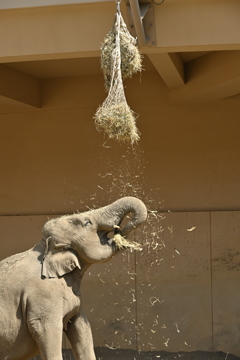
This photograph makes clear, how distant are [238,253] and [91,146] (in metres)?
2.42

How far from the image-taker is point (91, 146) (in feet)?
29.8

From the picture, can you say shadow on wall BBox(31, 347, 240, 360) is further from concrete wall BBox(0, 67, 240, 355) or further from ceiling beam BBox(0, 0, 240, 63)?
ceiling beam BBox(0, 0, 240, 63)

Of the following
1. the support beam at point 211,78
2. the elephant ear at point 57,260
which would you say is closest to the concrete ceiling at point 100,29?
the support beam at point 211,78

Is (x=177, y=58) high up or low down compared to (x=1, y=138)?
up

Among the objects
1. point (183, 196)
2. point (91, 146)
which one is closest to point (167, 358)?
point (183, 196)

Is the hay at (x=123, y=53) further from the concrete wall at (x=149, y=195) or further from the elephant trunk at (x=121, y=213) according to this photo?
the concrete wall at (x=149, y=195)

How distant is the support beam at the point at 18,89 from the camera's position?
330 inches

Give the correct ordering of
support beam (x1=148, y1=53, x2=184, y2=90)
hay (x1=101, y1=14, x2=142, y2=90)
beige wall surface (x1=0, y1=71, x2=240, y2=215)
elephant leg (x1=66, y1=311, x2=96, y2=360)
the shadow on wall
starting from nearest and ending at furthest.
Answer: elephant leg (x1=66, y1=311, x2=96, y2=360), hay (x1=101, y1=14, x2=142, y2=90), support beam (x1=148, y1=53, x2=184, y2=90), the shadow on wall, beige wall surface (x1=0, y1=71, x2=240, y2=215)

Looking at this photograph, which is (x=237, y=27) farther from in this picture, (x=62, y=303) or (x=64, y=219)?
(x=62, y=303)

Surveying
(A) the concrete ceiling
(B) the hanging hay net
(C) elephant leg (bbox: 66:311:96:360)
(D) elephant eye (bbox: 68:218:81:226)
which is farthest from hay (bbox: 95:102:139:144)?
(C) elephant leg (bbox: 66:311:96:360)

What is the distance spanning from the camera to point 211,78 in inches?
310

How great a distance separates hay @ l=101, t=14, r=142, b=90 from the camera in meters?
5.53

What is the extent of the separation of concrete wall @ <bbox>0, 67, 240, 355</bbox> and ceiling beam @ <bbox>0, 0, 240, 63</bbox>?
275 centimetres

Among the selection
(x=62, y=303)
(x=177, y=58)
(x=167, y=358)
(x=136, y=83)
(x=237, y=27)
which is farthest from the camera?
(x=136, y=83)
